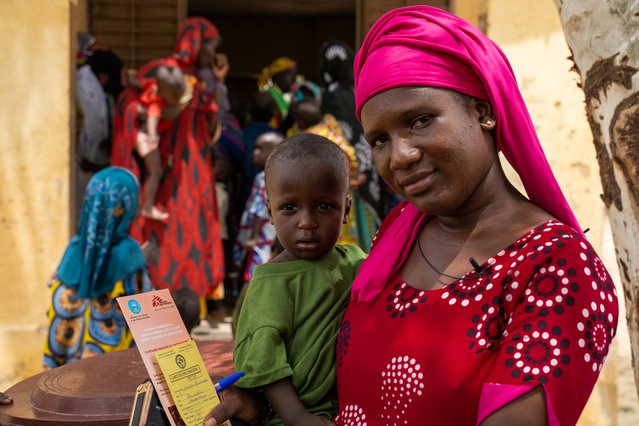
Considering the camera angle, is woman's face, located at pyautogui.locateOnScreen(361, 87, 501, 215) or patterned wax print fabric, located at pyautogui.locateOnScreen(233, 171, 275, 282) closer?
woman's face, located at pyautogui.locateOnScreen(361, 87, 501, 215)

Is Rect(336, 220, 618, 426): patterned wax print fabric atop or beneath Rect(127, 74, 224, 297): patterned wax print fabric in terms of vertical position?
atop

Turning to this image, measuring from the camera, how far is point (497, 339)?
135 cm

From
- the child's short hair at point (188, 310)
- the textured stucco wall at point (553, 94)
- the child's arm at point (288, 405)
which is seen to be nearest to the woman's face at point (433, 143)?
the child's arm at point (288, 405)

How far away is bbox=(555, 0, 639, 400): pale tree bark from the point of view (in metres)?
1.72

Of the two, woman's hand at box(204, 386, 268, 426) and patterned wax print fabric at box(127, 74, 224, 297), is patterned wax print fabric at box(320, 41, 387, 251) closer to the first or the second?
patterned wax print fabric at box(127, 74, 224, 297)

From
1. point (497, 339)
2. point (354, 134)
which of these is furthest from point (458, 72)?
point (354, 134)

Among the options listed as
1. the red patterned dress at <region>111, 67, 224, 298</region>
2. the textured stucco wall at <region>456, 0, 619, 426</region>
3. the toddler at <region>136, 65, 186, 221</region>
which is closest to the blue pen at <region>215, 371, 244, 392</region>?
the textured stucco wall at <region>456, 0, 619, 426</region>

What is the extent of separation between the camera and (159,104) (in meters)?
6.11

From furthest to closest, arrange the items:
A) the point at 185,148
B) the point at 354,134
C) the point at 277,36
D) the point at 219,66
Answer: the point at 277,36
the point at 219,66
the point at 185,148
the point at 354,134

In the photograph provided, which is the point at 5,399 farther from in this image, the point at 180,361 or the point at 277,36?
the point at 277,36

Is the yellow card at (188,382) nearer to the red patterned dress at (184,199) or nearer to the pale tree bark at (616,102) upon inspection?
the pale tree bark at (616,102)

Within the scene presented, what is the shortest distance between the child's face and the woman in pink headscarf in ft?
0.93

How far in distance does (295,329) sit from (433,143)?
0.61 m

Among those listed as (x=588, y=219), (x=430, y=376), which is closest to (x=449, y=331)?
(x=430, y=376)
